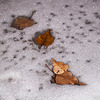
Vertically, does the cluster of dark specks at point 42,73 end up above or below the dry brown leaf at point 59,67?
below

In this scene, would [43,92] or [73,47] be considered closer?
[43,92]

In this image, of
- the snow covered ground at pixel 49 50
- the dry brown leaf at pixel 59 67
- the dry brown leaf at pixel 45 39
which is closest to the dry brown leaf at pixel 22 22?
the snow covered ground at pixel 49 50

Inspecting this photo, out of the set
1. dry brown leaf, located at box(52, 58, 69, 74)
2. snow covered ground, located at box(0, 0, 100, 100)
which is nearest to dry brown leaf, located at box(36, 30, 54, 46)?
snow covered ground, located at box(0, 0, 100, 100)

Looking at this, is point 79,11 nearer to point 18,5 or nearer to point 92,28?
A: point 92,28

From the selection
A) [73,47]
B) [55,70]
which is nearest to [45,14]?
[73,47]

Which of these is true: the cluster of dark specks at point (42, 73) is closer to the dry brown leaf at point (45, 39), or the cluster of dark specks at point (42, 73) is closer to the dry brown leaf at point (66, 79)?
the dry brown leaf at point (66, 79)

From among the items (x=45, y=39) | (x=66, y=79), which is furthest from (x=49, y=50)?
(x=66, y=79)
